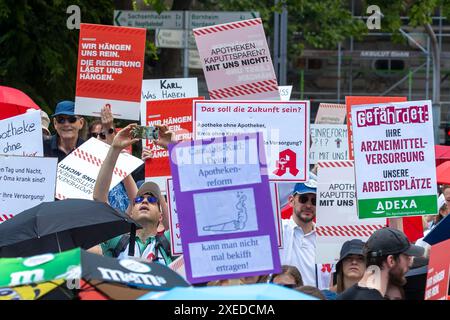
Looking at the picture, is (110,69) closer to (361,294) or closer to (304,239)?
(304,239)

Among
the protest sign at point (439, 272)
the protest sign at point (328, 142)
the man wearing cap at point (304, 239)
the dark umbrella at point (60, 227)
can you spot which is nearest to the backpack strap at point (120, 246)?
the dark umbrella at point (60, 227)

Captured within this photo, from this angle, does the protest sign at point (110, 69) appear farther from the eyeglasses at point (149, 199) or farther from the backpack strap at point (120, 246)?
the backpack strap at point (120, 246)

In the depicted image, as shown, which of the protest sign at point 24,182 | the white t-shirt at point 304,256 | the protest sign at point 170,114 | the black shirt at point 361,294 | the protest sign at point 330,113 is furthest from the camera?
the protest sign at point 330,113

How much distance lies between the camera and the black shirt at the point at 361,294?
6.97m

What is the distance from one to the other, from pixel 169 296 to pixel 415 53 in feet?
123

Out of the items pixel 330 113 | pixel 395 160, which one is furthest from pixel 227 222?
pixel 330 113

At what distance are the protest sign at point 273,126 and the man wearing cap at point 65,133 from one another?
174cm

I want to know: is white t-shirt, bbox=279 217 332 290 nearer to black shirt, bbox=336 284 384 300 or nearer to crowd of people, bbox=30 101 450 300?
crowd of people, bbox=30 101 450 300

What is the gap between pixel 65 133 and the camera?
11.0m

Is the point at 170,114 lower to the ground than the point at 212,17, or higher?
lower

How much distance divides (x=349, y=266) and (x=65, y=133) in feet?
10.1

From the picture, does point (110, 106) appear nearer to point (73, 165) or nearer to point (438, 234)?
point (73, 165)

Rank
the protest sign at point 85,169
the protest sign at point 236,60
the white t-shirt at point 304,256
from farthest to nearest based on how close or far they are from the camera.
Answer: the protest sign at point 236,60, the protest sign at point 85,169, the white t-shirt at point 304,256
